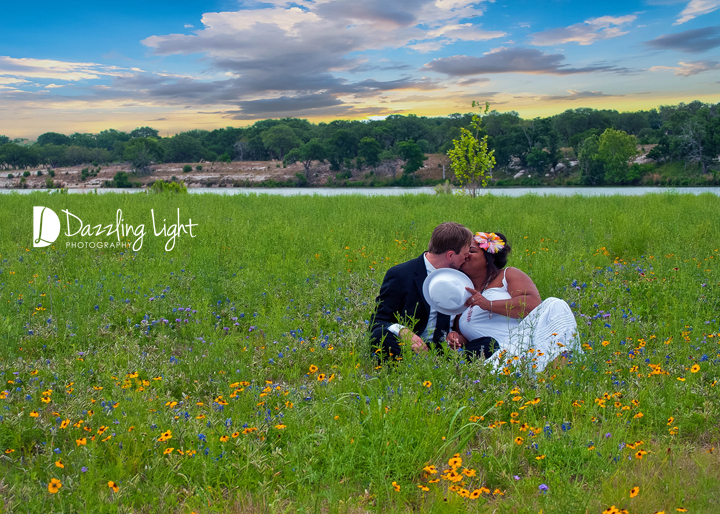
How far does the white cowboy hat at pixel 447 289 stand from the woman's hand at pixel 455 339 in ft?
0.81

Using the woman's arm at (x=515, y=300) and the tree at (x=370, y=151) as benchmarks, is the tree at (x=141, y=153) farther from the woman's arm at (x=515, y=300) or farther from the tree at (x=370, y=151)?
the woman's arm at (x=515, y=300)

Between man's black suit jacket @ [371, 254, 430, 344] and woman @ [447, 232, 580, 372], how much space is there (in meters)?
0.35

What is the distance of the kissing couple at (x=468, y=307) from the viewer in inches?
151

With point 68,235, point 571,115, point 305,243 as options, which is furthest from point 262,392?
point 571,115

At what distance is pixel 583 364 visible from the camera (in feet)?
11.7

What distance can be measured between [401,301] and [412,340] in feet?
1.57

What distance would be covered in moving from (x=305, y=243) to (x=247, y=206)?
7.25m

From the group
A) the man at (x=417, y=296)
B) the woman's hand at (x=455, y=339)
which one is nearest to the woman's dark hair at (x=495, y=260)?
the man at (x=417, y=296)

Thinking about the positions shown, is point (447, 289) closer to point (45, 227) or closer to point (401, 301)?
point (401, 301)

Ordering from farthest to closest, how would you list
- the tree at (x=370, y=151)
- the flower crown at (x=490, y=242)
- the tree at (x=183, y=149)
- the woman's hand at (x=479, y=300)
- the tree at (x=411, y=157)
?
the tree at (x=183, y=149) → the tree at (x=370, y=151) → the tree at (x=411, y=157) → the flower crown at (x=490, y=242) → the woman's hand at (x=479, y=300)

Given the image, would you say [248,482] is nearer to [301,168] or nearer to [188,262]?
[188,262]

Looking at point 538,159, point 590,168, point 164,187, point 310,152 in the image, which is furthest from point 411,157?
point 164,187

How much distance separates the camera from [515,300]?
12.8 ft

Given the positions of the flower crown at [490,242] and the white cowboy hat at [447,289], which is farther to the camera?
the flower crown at [490,242]
